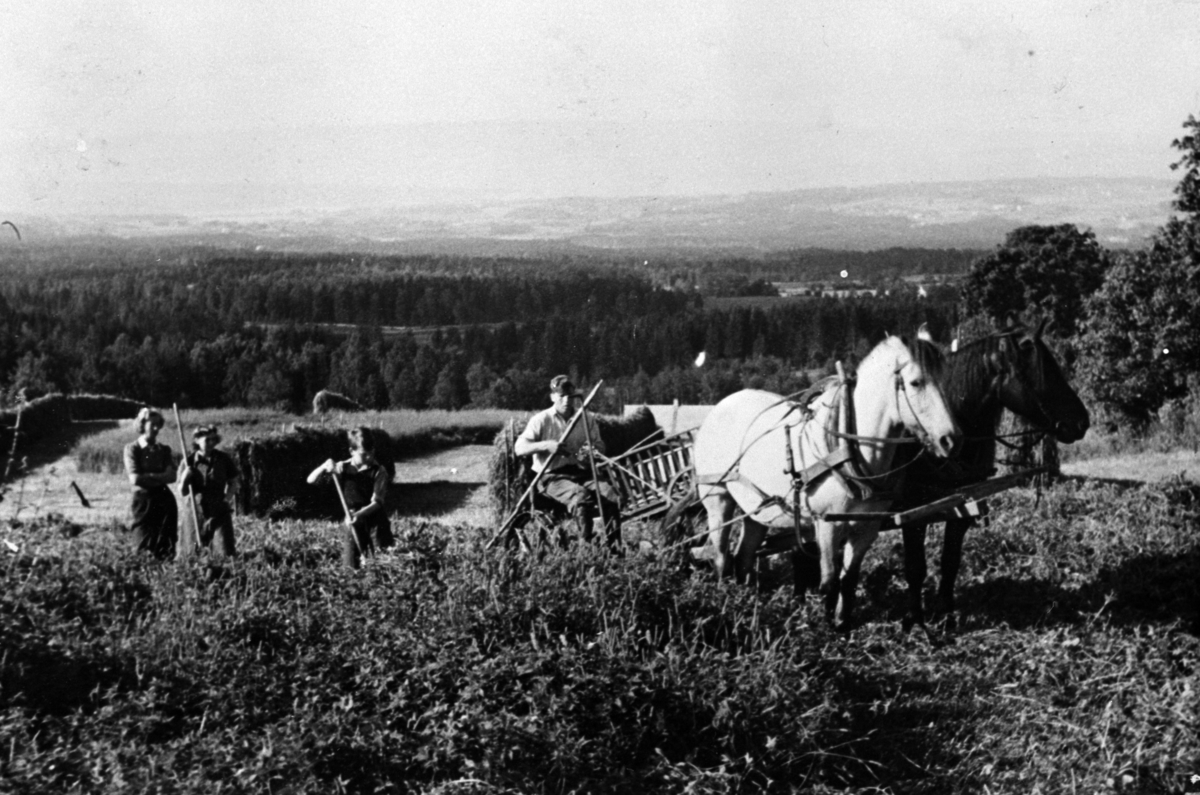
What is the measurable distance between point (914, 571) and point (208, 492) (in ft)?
17.0

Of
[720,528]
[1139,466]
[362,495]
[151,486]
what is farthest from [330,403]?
[720,528]

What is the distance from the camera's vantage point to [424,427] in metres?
23.0

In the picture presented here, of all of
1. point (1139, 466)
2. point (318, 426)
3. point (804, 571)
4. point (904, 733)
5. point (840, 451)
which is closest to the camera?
point (904, 733)

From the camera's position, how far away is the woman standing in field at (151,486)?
9.21 meters

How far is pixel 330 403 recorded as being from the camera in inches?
953

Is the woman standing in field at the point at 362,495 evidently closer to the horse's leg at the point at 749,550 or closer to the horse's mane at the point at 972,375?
the horse's leg at the point at 749,550

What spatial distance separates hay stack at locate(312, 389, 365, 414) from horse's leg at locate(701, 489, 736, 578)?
49.1ft

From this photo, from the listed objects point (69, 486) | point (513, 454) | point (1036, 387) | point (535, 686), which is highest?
point (1036, 387)

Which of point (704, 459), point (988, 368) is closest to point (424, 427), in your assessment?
point (704, 459)

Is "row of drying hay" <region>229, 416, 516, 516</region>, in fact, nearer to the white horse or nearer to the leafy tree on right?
the white horse

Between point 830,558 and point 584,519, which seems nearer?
point 830,558

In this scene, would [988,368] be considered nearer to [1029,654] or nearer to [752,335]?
[1029,654]

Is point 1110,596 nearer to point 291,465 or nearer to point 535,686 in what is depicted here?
point 535,686

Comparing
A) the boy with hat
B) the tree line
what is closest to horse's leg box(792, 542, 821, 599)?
the boy with hat
